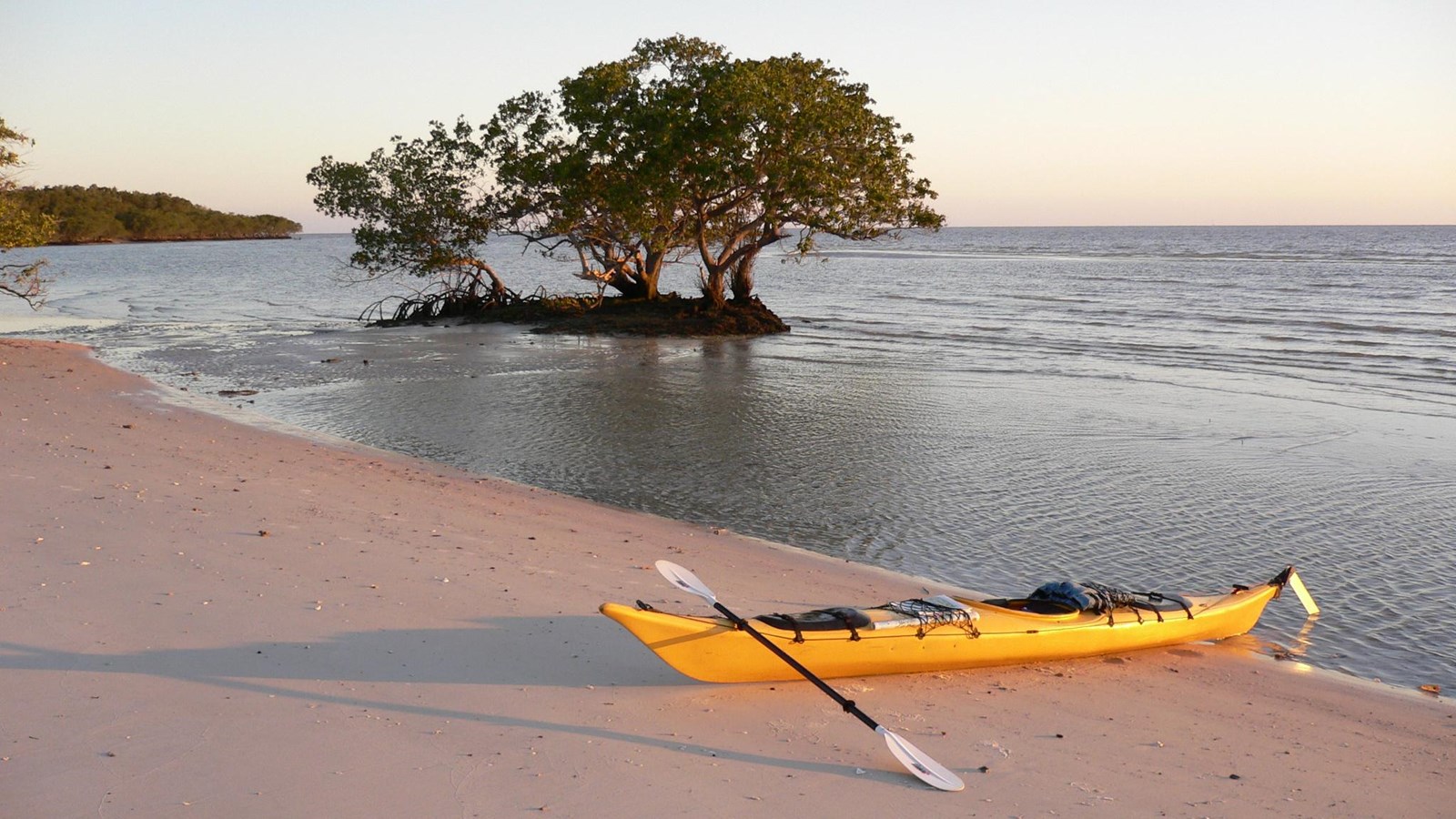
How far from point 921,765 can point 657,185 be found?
23126 millimetres

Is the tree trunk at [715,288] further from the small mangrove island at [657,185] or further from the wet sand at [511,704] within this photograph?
the wet sand at [511,704]

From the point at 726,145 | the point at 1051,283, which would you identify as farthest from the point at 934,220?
the point at 1051,283

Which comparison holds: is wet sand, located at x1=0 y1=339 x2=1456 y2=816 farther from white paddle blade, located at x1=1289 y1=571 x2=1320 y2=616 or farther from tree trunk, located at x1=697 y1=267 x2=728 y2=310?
tree trunk, located at x1=697 y1=267 x2=728 y2=310

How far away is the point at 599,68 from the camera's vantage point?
88.9ft

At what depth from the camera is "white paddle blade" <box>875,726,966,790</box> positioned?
5.00 m

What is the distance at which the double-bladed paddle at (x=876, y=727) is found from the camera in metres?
5.03

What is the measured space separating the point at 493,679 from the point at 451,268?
2670 centimetres

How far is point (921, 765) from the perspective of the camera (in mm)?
5082

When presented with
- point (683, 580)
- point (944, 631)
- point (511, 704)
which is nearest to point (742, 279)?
point (944, 631)

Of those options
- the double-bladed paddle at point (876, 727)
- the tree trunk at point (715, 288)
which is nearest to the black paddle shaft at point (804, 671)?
the double-bladed paddle at point (876, 727)

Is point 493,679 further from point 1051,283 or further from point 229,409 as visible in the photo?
point 1051,283

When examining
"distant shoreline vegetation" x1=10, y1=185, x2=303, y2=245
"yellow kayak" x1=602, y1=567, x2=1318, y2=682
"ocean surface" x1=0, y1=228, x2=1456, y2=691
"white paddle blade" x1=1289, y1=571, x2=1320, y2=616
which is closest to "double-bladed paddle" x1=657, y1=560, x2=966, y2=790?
"yellow kayak" x1=602, y1=567, x2=1318, y2=682

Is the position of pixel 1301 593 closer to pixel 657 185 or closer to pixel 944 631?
pixel 944 631

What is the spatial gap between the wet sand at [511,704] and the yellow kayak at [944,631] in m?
0.13
